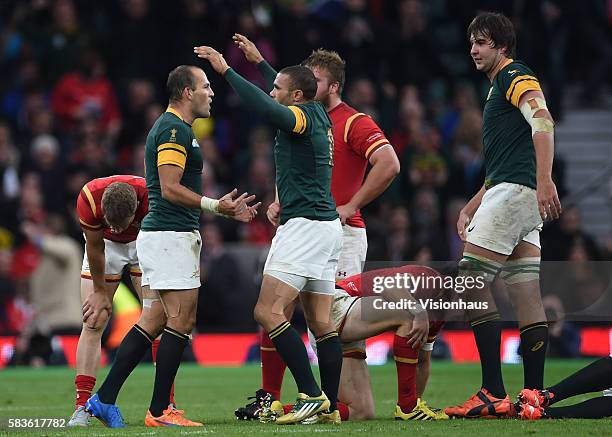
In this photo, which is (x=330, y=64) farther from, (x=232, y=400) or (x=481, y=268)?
(x=232, y=400)

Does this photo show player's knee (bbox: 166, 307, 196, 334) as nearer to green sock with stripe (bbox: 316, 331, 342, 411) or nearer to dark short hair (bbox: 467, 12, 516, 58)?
green sock with stripe (bbox: 316, 331, 342, 411)

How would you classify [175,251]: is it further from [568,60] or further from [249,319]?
[568,60]

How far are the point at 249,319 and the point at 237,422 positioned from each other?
7.67 meters

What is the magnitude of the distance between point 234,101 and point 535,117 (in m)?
10.8

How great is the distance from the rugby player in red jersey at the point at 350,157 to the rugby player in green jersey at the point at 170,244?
1060 millimetres

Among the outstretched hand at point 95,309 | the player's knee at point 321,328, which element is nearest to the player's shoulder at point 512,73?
the player's knee at point 321,328

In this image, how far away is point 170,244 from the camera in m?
8.63

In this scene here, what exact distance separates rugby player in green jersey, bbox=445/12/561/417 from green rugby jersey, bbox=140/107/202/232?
A: 1.86 m

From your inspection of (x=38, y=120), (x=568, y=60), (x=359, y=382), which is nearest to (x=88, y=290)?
(x=359, y=382)

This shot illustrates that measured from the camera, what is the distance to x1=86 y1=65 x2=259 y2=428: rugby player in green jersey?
8.48m

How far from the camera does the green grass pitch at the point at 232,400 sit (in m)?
7.95

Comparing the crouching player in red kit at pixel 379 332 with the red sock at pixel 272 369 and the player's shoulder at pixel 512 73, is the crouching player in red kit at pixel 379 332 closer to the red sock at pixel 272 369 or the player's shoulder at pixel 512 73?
the red sock at pixel 272 369

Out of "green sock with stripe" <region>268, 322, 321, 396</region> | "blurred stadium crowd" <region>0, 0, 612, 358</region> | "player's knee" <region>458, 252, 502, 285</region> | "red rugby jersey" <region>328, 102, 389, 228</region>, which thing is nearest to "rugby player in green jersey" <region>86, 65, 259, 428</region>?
"green sock with stripe" <region>268, 322, 321, 396</region>

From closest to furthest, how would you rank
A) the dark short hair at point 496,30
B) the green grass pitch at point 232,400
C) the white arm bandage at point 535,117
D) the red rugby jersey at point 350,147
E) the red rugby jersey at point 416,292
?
the green grass pitch at point 232,400
the white arm bandage at point 535,117
the dark short hair at point 496,30
the red rugby jersey at point 416,292
the red rugby jersey at point 350,147
